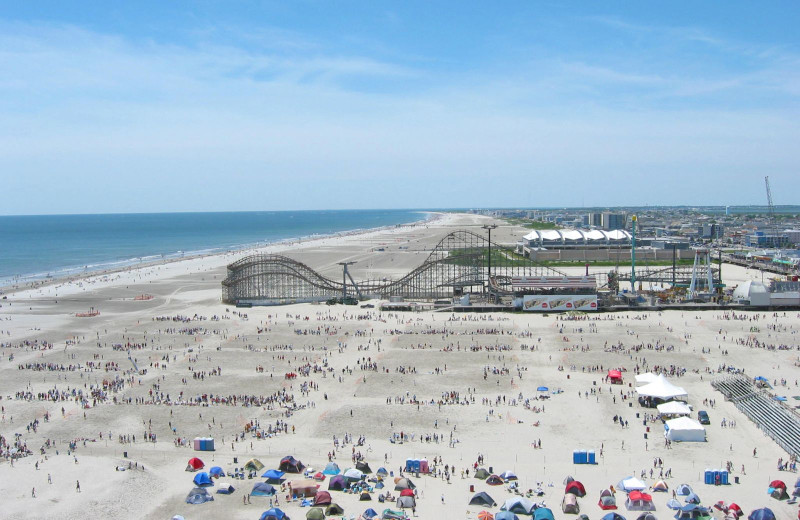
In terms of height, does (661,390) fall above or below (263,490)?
above

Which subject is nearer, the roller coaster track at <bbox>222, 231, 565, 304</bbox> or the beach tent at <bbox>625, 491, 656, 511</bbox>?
the beach tent at <bbox>625, 491, 656, 511</bbox>

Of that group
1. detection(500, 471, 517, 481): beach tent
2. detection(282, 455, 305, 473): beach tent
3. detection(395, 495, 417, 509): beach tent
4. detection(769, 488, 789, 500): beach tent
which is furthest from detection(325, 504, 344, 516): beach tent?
detection(769, 488, 789, 500): beach tent

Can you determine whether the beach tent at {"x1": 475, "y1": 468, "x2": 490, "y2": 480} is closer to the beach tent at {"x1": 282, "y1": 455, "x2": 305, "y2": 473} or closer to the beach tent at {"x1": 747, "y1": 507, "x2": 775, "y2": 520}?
the beach tent at {"x1": 282, "y1": 455, "x2": 305, "y2": 473}

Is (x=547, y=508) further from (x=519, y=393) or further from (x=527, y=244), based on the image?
(x=527, y=244)

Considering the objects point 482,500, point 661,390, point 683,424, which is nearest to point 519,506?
point 482,500

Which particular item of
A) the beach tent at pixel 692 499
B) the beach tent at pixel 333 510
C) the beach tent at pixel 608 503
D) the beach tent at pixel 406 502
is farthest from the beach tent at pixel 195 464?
the beach tent at pixel 692 499

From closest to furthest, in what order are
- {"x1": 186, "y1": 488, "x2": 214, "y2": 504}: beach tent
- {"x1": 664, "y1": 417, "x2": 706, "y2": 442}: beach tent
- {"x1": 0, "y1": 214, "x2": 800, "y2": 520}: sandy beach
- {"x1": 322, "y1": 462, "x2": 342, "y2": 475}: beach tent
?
{"x1": 186, "y1": 488, "x2": 214, "y2": 504}: beach tent
{"x1": 0, "y1": 214, "x2": 800, "y2": 520}: sandy beach
{"x1": 322, "y1": 462, "x2": 342, "y2": 475}: beach tent
{"x1": 664, "y1": 417, "x2": 706, "y2": 442}: beach tent

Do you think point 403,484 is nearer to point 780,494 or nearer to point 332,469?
point 332,469

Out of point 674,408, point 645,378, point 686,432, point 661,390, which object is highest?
point 661,390
